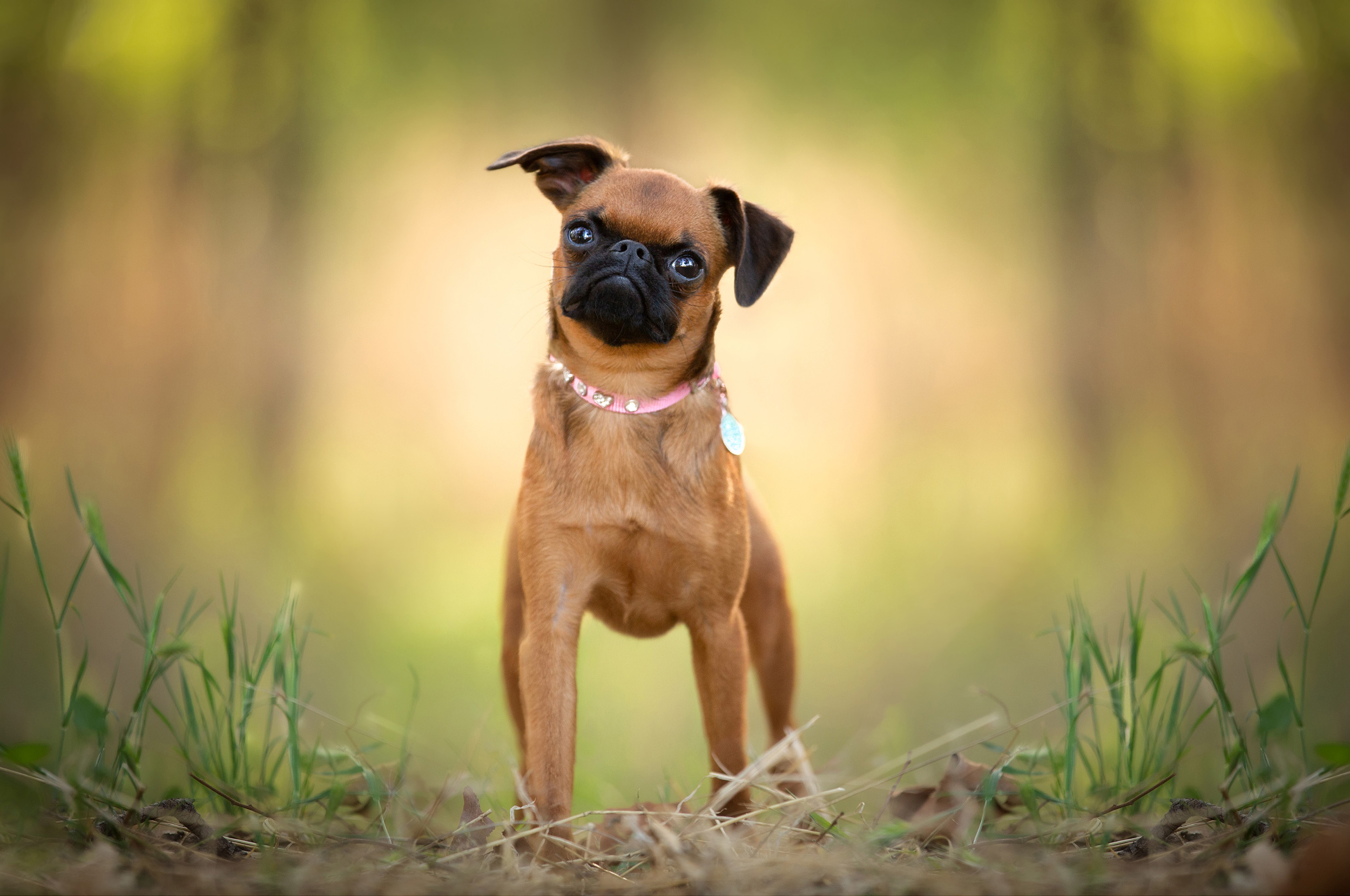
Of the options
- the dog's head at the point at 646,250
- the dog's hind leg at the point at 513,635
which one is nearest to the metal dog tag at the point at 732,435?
the dog's head at the point at 646,250

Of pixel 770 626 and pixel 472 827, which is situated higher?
pixel 770 626

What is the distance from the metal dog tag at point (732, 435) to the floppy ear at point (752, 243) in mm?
471

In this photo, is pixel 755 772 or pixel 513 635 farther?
pixel 513 635

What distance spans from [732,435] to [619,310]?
0.74 meters

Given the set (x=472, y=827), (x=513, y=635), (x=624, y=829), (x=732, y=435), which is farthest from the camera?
(x=513, y=635)

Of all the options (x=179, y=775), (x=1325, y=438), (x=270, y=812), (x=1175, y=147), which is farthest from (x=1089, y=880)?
(x=1175, y=147)

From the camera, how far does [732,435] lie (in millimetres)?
3818

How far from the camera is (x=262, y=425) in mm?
7340

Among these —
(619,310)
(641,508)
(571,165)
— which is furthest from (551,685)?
(571,165)

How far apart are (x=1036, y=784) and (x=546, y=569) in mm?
2373

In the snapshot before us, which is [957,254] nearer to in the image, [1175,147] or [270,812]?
[1175,147]

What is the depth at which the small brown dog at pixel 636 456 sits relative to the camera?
3.44 m

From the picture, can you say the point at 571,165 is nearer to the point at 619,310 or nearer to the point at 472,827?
the point at 619,310

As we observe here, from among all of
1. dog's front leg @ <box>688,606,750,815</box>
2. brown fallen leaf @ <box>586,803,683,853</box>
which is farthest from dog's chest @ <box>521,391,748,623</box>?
brown fallen leaf @ <box>586,803,683,853</box>
